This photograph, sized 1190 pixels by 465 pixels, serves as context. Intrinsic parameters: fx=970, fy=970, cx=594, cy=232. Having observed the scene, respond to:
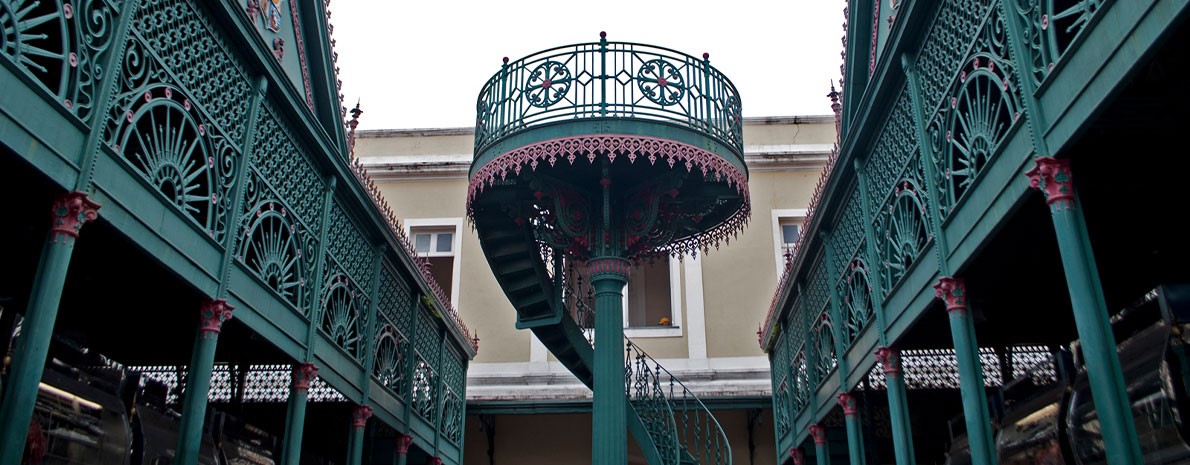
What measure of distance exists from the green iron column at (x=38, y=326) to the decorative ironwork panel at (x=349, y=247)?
14.7ft

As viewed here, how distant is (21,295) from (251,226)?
8.17 ft

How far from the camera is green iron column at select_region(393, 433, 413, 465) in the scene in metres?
13.0

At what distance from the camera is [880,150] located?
936 cm

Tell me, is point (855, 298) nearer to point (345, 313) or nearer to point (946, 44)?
point (946, 44)

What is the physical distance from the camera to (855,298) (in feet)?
34.6

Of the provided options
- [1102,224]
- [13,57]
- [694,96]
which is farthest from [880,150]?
[13,57]

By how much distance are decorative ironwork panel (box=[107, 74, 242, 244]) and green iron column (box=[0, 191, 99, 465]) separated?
65 cm

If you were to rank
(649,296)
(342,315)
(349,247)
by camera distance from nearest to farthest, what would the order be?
(342,315), (349,247), (649,296)

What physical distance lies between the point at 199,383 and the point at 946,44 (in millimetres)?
6421

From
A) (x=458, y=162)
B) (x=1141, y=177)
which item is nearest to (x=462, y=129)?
(x=458, y=162)

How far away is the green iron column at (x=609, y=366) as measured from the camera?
39.2 ft

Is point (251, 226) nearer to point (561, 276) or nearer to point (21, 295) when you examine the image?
point (21, 295)

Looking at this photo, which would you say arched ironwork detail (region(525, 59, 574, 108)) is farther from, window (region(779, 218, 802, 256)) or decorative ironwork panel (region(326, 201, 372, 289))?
window (region(779, 218, 802, 256))

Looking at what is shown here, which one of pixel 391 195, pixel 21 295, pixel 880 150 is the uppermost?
pixel 391 195
